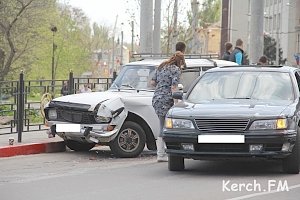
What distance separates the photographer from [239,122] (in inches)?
366

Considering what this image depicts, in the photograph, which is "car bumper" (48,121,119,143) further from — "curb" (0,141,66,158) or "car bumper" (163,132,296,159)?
"car bumper" (163,132,296,159)

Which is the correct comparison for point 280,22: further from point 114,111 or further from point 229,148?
point 229,148

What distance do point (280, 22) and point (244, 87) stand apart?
8972 centimetres

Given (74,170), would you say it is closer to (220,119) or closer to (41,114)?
(220,119)

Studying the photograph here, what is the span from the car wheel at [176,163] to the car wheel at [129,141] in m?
2.27

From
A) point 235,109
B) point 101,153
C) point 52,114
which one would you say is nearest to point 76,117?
point 52,114

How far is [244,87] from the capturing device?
34.7 ft

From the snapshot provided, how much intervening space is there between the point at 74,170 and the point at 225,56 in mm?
8452

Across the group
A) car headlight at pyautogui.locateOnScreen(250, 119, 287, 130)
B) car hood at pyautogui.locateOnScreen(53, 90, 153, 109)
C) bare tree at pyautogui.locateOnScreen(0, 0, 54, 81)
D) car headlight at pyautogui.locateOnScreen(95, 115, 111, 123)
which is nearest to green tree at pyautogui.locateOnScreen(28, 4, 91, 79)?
bare tree at pyautogui.locateOnScreen(0, 0, 54, 81)

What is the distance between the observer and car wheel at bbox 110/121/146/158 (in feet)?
40.6

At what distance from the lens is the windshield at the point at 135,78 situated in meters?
13.1

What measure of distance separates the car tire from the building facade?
77865 millimetres

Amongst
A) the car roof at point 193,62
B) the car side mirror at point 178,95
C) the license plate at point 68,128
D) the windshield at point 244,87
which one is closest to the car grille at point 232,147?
the windshield at point 244,87

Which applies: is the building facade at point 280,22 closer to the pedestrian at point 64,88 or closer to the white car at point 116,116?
the pedestrian at point 64,88
